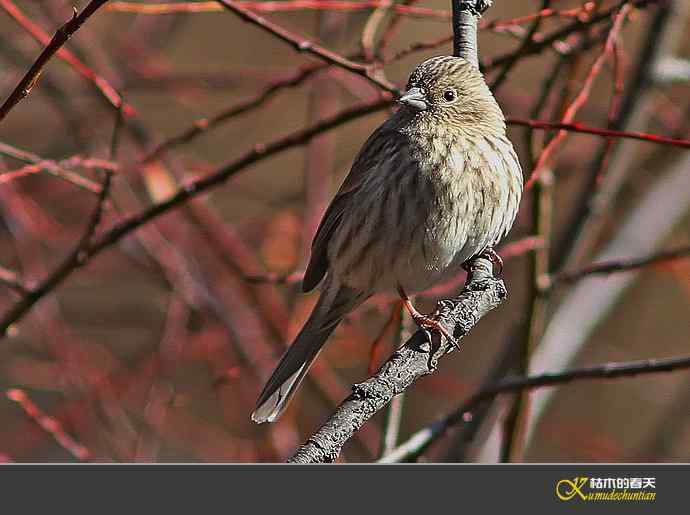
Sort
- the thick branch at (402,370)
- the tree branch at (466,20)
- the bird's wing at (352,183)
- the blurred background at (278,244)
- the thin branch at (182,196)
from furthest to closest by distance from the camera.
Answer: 1. the blurred background at (278,244)
2. the bird's wing at (352,183)
3. the thin branch at (182,196)
4. the tree branch at (466,20)
5. the thick branch at (402,370)

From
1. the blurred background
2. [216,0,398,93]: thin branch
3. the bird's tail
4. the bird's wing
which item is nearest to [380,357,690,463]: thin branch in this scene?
the blurred background

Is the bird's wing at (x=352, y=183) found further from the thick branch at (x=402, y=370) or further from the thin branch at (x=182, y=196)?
the thick branch at (x=402, y=370)

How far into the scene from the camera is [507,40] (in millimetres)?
10984

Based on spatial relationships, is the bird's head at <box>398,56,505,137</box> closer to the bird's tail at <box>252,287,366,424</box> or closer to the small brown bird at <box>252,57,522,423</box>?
the small brown bird at <box>252,57,522,423</box>

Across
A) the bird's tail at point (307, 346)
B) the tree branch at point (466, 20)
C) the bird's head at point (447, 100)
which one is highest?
the bird's head at point (447, 100)

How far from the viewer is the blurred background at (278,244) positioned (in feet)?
17.2

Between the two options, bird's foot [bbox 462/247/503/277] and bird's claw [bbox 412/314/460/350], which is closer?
bird's claw [bbox 412/314/460/350]

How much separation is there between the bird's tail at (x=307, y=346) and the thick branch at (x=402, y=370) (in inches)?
45.1

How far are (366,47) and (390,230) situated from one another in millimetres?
821

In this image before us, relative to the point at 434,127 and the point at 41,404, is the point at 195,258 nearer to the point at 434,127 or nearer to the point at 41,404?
the point at 41,404

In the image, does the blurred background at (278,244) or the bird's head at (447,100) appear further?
the blurred background at (278,244)

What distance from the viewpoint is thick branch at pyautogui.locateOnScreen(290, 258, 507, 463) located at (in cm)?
301

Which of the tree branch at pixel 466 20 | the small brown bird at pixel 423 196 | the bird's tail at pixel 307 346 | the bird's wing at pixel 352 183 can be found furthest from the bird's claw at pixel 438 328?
the bird's tail at pixel 307 346

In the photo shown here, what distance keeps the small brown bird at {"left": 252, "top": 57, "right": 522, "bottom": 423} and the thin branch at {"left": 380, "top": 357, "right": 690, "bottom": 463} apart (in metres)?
0.47
